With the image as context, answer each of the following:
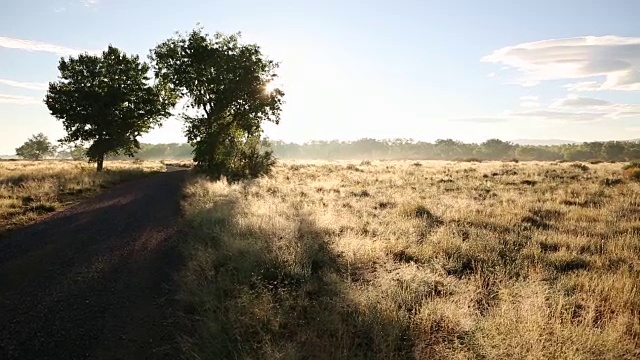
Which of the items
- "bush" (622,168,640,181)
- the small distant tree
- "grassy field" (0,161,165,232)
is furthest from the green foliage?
"grassy field" (0,161,165,232)

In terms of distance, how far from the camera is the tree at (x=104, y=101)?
106ft

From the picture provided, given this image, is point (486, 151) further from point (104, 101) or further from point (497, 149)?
point (104, 101)

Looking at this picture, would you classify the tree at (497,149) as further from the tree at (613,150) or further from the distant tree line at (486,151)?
the tree at (613,150)

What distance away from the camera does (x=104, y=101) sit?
32.8m

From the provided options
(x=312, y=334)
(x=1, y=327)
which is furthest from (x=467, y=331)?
(x=1, y=327)

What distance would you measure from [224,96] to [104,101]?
1075 cm

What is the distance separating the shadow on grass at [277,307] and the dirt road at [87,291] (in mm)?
546

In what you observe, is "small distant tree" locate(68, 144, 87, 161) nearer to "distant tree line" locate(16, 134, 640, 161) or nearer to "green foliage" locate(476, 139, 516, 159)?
"distant tree line" locate(16, 134, 640, 161)

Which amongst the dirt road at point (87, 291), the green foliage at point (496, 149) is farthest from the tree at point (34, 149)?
the green foliage at point (496, 149)

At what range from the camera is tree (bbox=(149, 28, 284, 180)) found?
3100 centimetres

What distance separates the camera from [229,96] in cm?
3072

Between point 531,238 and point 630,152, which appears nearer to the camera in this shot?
point 531,238

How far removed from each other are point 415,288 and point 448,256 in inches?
114

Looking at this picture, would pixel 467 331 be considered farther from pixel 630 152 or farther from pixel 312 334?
pixel 630 152
